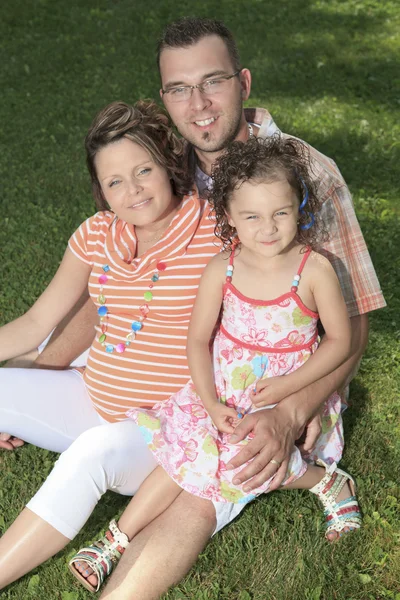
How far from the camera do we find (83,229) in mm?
3676

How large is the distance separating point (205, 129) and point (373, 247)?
2.29 metres

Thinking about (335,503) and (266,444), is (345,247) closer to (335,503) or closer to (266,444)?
(266,444)

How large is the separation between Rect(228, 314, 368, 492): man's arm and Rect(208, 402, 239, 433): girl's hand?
58 mm

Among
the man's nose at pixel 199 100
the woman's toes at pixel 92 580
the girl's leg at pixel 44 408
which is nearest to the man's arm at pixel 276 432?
the woman's toes at pixel 92 580

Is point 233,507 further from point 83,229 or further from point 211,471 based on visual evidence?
point 83,229

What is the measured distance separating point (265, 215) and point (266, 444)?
861 millimetres

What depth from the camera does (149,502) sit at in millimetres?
3275

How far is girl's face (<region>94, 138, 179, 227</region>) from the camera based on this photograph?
11.2 feet

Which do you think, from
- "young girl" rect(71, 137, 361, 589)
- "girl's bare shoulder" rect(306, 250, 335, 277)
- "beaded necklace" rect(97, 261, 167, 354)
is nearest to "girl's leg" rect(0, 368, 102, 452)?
"beaded necklace" rect(97, 261, 167, 354)

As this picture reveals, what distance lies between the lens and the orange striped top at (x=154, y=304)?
3514 millimetres

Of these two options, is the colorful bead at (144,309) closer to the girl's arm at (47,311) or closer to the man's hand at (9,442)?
the girl's arm at (47,311)

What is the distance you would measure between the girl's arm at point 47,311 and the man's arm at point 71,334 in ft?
1.05

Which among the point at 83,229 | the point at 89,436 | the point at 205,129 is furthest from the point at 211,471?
the point at 205,129

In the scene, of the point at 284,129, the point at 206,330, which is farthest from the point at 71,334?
the point at 284,129
